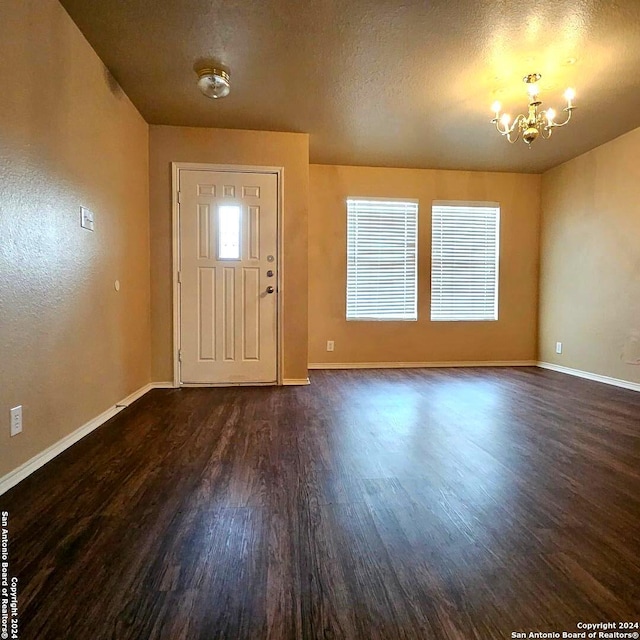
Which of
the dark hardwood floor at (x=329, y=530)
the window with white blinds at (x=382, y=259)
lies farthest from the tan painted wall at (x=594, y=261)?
the dark hardwood floor at (x=329, y=530)

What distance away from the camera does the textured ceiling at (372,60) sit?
2.18 metres

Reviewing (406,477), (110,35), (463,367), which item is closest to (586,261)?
(463,367)

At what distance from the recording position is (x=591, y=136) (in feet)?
12.5

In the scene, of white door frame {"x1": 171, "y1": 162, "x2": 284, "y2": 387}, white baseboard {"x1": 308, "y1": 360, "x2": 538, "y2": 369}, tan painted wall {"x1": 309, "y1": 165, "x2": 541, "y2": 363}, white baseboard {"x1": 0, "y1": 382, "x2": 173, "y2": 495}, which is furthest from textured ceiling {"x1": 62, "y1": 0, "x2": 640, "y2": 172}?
white baseboard {"x1": 308, "y1": 360, "x2": 538, "y2": 369}

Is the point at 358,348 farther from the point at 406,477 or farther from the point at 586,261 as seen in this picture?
the point at 406,477

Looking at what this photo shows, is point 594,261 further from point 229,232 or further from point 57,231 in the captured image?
point 57,231

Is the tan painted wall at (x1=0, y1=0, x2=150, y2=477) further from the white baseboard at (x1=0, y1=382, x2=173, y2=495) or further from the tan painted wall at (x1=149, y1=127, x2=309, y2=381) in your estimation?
the tan painted wall at (x1=149, y1=127, x2=309, y2=381)

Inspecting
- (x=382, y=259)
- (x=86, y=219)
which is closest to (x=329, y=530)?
(x=86, y=219)

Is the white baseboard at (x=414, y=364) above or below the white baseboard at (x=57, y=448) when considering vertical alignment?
below

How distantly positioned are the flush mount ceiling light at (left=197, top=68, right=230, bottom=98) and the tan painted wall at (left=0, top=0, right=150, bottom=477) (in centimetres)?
66

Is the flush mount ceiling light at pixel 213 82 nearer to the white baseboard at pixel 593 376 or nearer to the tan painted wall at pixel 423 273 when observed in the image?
the tan painted wall at pixel 423 273

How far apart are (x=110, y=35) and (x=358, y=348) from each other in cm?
369

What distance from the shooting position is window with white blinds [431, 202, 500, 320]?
493 centimetres

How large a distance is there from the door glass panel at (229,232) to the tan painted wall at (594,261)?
149 inches
